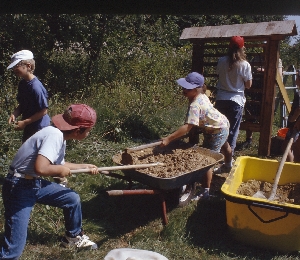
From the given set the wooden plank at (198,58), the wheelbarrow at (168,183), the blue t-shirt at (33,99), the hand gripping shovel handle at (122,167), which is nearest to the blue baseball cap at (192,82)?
the wheelbarrow at (168,183)

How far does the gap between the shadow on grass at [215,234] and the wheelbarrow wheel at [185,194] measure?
0.43ft

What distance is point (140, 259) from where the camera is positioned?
3045 mm

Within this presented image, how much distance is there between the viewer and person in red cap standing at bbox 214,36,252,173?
214 inches

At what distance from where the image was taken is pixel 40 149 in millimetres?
2812

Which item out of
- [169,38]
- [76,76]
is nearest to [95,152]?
[76,76]

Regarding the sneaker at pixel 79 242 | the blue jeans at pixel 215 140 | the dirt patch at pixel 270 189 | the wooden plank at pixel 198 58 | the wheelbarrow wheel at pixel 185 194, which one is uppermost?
the wooden plank at pixel 198 58

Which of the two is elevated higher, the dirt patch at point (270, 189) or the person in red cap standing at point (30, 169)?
the person in red cap standing at point (30, 169)

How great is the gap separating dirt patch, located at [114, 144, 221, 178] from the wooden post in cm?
231

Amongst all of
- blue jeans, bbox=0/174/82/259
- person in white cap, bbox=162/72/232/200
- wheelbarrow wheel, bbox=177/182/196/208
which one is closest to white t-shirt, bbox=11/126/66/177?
blue jeans, bbox=0/174/82/259

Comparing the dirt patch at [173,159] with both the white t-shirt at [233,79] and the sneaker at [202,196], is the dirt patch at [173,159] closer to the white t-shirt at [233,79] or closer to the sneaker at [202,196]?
the sneaker at [202,196]

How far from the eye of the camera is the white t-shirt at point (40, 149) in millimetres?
2814

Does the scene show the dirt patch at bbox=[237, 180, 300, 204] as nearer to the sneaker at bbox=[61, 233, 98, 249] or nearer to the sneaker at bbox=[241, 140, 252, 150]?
the sneaker at bbox=[61, 233, 98, 249]

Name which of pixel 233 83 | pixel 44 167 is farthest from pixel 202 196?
pixel 44 167

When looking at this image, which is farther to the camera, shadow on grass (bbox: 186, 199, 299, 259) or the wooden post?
the wooden post
